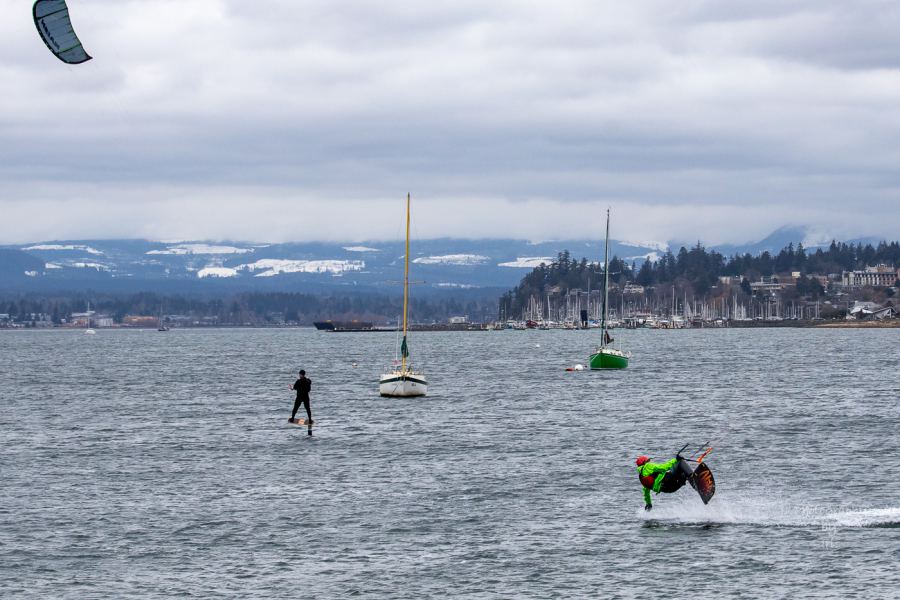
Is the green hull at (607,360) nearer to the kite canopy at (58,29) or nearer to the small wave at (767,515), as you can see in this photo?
the small wave at (767,515)

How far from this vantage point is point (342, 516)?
163ft

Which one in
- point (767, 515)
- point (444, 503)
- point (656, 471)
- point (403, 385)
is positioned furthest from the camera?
point (403, 385)

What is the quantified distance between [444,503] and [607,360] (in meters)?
110

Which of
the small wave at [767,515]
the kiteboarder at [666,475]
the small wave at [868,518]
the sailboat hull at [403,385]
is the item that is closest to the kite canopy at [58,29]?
the kiteboarder at [666,475]

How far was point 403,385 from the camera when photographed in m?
107

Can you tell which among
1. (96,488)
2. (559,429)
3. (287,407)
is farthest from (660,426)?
(96,488)

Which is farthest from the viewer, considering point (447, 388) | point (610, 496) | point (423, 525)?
point (447, 388)

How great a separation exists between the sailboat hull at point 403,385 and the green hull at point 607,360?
55894 millimetres

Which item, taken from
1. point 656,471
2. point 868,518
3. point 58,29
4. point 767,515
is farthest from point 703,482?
point 58,29

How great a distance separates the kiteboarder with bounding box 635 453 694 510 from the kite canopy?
2270 cm

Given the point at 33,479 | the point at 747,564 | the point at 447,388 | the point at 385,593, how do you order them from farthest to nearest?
the point at 447,388 < the point at 33,479 < the point at 747,564 < the point at 385,593

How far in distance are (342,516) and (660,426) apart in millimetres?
38408

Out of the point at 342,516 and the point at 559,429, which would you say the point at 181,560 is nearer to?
the point at 342,516

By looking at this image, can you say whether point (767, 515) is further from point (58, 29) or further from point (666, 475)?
point (58, 29)
